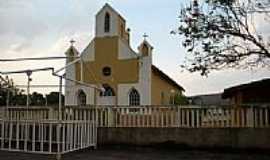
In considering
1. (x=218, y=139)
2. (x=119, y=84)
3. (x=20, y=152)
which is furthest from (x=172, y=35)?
(x=119, y=84)

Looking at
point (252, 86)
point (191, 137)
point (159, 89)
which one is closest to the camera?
point (191, 137)

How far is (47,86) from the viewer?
17281 millimetres

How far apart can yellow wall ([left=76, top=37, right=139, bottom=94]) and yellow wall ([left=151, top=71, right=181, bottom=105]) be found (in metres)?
1.61

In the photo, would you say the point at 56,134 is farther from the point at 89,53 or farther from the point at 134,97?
the point at 89,53

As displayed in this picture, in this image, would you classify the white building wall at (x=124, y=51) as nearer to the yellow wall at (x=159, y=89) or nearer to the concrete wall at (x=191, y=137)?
the yellow wall at (x=159, y=89)

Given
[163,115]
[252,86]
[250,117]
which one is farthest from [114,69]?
[250,117]

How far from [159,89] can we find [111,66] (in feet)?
13.8

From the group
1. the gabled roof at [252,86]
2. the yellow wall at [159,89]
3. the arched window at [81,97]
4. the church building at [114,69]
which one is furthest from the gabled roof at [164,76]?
the gabled roof at [252,86]

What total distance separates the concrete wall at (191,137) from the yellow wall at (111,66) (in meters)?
12.9

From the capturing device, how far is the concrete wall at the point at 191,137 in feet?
42.7

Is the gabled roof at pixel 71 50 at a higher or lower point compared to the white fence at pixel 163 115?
higher

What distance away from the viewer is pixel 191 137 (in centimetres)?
1366

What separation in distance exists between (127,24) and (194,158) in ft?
64.9

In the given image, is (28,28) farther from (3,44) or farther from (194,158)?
(194,158)
